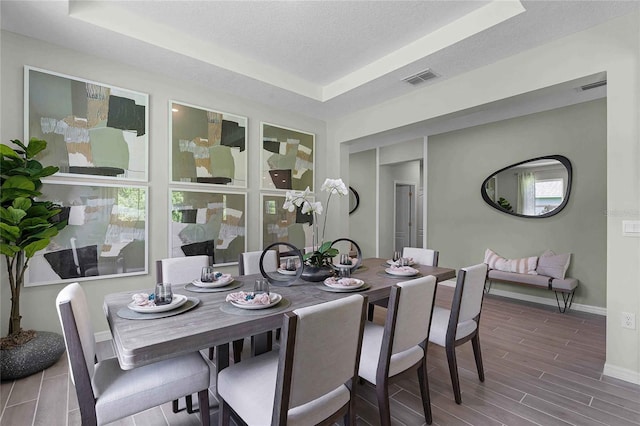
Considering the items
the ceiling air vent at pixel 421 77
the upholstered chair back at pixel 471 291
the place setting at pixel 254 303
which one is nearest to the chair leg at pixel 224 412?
the place setting at pixel 254 303

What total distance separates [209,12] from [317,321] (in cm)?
264

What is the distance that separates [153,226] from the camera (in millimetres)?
3199

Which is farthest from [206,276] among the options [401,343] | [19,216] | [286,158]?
[286,158]

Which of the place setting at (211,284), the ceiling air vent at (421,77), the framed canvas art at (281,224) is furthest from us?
the framed canvas art at (281,224)

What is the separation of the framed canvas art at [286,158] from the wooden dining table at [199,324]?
230 centimetres

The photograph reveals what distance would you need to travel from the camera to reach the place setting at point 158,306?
147 cm

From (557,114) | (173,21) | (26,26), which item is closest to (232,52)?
(173,21)

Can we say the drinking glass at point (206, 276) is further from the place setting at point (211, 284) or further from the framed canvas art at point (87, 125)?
the framed canvas art at point (87, 125)

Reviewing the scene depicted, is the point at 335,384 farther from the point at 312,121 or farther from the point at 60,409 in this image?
the point at 312,121

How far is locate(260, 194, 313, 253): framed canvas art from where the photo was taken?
4.04 meters

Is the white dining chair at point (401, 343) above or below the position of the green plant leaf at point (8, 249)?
below

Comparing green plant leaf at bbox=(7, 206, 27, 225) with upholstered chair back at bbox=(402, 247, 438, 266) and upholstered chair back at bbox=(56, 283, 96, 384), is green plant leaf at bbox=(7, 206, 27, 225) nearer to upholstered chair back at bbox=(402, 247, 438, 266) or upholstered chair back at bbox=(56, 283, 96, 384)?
upholstered chair back at bbox=(56, 283, 96, 384)

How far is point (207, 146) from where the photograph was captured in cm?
354

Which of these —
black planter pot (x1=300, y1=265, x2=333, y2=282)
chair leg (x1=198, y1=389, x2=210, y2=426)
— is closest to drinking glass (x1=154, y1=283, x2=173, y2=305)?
chair leg (x1=198, y1=389, x2=210, y2=426)
